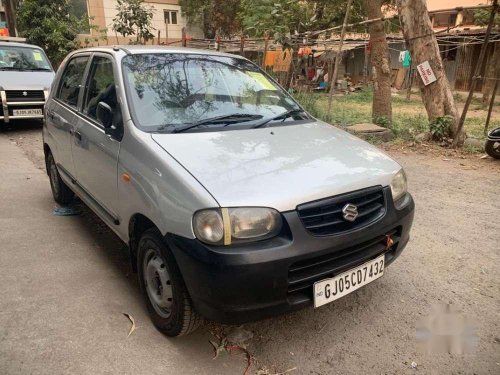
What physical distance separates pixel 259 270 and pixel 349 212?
0.60 meters

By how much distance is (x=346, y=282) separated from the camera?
7.49ft

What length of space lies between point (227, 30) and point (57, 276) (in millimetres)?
26106

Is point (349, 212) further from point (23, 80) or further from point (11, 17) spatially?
point (11, 17)

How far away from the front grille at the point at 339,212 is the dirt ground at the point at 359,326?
2.47 feet

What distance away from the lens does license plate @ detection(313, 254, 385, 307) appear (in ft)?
7.14

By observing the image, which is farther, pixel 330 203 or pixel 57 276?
pixel 57 276

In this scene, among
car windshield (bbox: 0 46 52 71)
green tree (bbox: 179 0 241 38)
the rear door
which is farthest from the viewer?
green tree (bbox: 179 0 241 38)

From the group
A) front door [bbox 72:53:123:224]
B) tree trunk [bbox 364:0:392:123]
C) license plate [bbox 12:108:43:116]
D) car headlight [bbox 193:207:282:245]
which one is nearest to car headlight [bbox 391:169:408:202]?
car headlight [bbox 193:207:282:245]

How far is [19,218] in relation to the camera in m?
4.19

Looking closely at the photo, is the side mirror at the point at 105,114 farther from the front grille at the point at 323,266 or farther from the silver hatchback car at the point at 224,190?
the front grille at the point at 323,266

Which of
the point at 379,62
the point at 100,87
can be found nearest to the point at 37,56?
the point at 100,87

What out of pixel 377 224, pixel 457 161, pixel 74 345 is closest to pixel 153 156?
pixel 74 345

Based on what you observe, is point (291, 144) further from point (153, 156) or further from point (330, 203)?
point (153, 156)

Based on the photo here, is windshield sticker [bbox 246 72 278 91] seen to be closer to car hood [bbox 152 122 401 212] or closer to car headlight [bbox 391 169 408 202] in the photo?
car hood [bbox 152 122 401 212]
